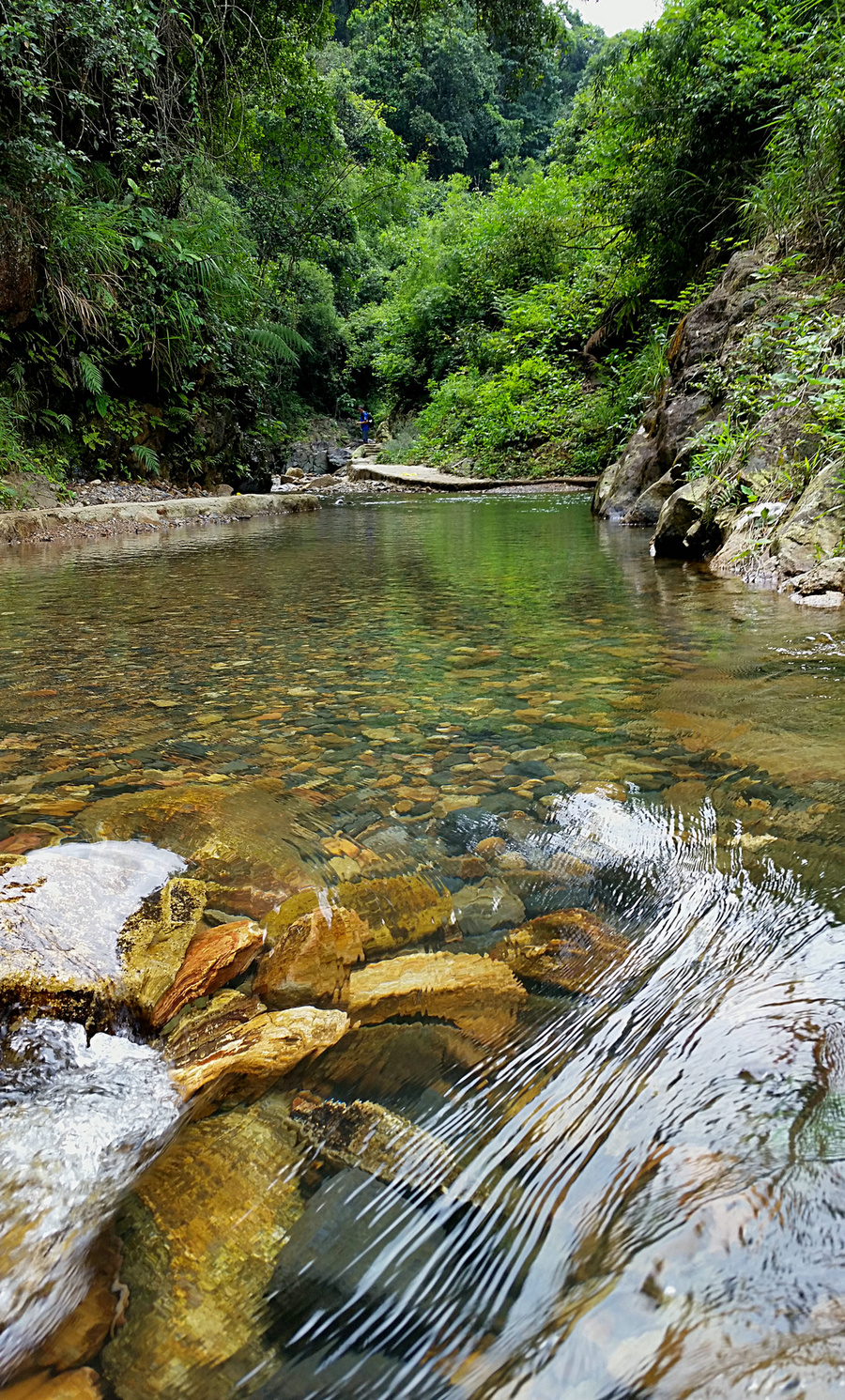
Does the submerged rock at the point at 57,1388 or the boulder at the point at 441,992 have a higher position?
the submerged rock at the point at 57,1388

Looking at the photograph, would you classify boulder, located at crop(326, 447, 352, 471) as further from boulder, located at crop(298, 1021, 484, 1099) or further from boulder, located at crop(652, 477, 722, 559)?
boulder, located at crop(298, 1021, 484, 1099)

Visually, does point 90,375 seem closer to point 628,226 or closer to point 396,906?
point 628,226

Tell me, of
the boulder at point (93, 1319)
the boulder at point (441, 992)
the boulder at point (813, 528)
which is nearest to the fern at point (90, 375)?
the boulder at point (813, 528)

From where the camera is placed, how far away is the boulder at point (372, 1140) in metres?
0.72

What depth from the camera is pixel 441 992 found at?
3.25ft

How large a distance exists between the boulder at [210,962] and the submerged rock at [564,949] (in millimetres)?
356

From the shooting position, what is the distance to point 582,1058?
85cm

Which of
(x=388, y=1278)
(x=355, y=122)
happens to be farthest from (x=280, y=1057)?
(x=355, y=122)

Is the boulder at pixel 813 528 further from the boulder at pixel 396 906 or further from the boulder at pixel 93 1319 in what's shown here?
the boulder at pixel 93 1319

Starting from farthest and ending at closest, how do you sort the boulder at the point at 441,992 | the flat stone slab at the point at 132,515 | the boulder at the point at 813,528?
the flat stone slab at the point at 132,515
the boulder at the point at 813,528
the boulder at the point at 441,992

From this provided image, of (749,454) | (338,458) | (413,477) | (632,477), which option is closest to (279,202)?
(413,477)

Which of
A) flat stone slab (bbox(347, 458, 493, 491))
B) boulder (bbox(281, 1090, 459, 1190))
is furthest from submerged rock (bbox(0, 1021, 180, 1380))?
flat stone slab (bbox(347, 458, 493, 491))

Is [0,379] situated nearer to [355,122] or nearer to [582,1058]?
[582,1058]

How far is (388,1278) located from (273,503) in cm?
950
